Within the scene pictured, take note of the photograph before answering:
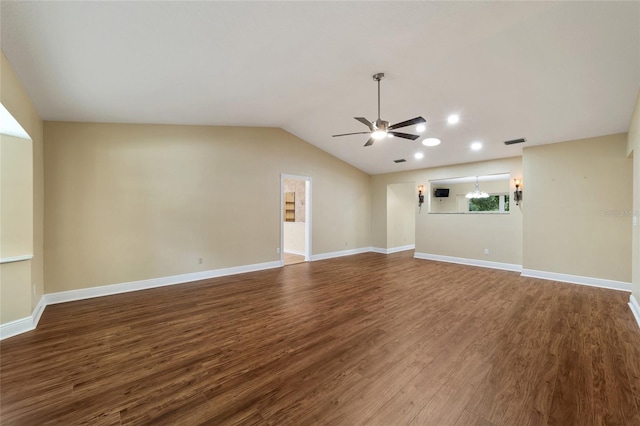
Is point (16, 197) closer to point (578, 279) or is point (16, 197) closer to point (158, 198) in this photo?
point (158, 198)

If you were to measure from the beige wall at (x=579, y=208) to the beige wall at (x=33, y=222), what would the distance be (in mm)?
7904

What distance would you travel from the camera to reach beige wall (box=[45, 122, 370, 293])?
3.91 meters

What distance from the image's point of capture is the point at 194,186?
5.00 m

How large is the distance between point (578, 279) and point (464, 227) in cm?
238

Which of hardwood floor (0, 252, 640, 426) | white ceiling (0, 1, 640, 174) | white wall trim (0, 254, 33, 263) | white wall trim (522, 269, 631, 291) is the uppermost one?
white ceiling (0, 1, 640, 174)

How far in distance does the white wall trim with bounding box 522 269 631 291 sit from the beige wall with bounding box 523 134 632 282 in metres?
0.07

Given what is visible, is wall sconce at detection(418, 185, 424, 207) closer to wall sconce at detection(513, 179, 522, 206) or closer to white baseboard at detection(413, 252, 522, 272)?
white baseboard at detection(413, 252, 522, 272)

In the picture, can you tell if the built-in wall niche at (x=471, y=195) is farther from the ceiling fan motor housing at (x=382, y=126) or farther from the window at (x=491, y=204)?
the ceiling fan motor housing at (x=382, y=126)

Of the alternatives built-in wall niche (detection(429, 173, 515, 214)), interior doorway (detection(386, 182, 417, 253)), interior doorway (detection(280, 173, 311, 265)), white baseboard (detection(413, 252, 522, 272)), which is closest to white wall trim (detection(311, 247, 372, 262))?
interior doorway (detection(280, 173, 311, 265))

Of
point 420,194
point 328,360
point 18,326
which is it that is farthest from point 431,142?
point 18,326

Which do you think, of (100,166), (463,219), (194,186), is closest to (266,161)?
(194,186)

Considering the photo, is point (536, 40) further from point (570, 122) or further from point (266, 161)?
point (266, 161)

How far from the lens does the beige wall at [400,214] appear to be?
8.47 m

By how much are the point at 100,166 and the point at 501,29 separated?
577cm
